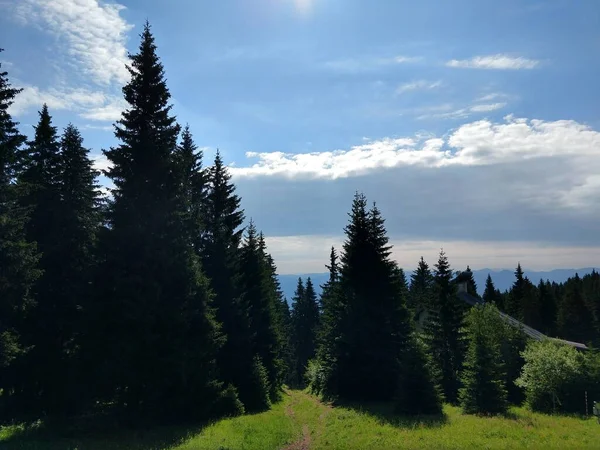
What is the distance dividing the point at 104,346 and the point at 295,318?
7342 centimetres

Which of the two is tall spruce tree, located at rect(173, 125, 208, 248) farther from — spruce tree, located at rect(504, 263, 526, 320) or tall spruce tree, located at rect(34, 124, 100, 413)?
spruce tree, located at rect(504, 263, 526, 320)

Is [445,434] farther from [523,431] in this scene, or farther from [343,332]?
[343,332]

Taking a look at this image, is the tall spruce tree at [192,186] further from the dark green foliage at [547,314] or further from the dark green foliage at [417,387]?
the dark green foliage at [547,314]

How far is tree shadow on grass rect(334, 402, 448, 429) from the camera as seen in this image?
2245 centimetres

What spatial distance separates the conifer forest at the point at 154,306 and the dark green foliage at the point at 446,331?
236 inches

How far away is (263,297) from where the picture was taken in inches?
1673

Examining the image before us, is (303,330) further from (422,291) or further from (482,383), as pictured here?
(482,383)

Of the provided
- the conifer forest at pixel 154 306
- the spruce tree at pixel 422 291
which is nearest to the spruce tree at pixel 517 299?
the spruce tree at pixel 422 291

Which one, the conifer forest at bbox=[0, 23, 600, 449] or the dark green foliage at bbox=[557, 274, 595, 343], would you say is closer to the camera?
the conifer forest at bbox=[0, 23, 600, 449]

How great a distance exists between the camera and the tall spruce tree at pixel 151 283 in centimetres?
2058

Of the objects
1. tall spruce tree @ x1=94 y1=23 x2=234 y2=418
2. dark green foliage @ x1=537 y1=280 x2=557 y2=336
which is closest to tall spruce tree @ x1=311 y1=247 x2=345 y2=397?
tall spruce tree @ x1=94 y1=23 x2=234 y2=418

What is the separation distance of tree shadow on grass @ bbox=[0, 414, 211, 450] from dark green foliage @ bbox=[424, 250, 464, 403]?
25.2 meters

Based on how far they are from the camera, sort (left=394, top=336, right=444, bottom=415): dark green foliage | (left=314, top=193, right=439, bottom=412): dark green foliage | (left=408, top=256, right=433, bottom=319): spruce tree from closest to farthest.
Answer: (left=394, top=336, right=444, bottom=415): dark green foliage < (left=314, top=193, right=439, bottom=412): dark green foliage < (left=408, top=256, right=433, bottom=319): spruce tree

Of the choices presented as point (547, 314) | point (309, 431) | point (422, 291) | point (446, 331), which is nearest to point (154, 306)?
point (309, 431)
